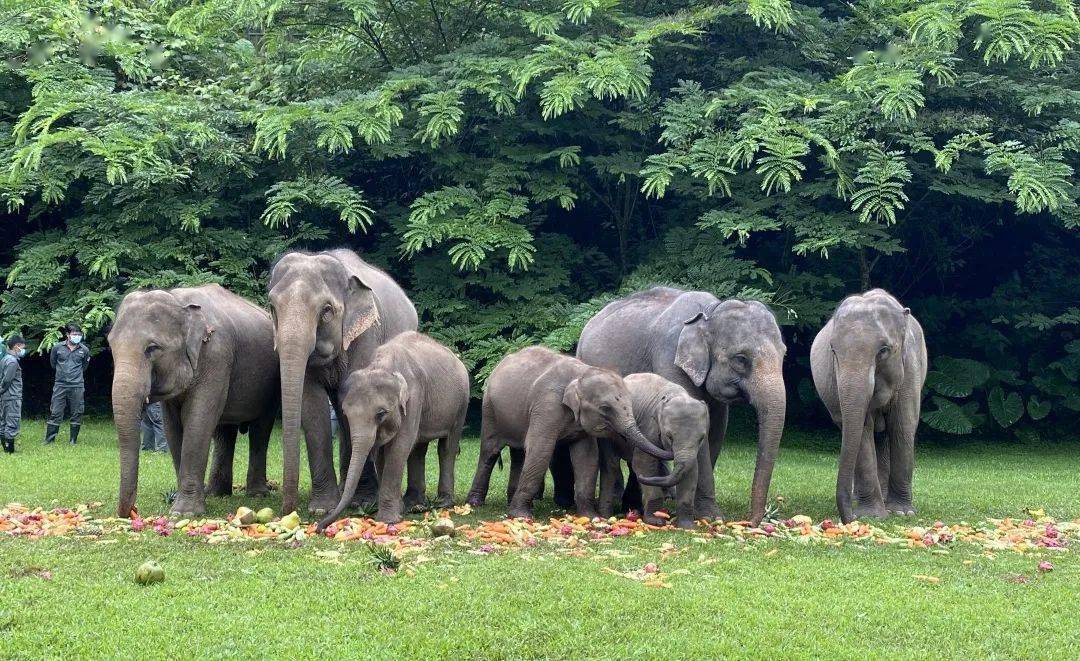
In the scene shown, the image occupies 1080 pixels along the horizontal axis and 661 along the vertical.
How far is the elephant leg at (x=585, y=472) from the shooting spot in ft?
35.8

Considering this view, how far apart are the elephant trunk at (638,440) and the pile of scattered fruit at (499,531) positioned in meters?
0.63

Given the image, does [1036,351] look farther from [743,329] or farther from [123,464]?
[123,464]

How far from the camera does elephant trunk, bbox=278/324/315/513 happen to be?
10023mm

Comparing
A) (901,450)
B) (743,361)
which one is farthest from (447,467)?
(901,450)

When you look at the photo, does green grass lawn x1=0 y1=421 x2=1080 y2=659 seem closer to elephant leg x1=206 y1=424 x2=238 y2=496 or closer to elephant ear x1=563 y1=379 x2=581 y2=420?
elephant ear x1=563 y1=379 x2=581 y2=420

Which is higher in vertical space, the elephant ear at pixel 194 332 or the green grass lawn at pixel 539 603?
the elephant ear at pixel 194 332

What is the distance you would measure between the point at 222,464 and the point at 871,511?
6.59m

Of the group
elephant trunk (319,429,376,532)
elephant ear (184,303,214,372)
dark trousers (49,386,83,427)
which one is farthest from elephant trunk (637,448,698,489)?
dark trousers (49,386,83,427)

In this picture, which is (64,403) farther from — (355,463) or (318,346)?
(355,463)

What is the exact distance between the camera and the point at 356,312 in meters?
11.3

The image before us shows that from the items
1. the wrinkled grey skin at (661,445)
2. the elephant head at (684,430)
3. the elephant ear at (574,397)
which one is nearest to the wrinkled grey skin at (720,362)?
the wrinkled grey skin at (661,445)

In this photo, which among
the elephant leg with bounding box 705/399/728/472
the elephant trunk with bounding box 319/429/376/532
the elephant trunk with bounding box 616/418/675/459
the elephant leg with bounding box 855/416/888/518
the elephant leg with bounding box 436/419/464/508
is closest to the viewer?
the elephant trunk with bounding box 319/429/376/532

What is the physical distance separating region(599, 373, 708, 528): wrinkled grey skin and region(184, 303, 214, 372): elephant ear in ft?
12.4

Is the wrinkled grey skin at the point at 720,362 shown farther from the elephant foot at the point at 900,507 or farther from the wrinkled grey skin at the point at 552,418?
the elephant foot at the point at 900,507
